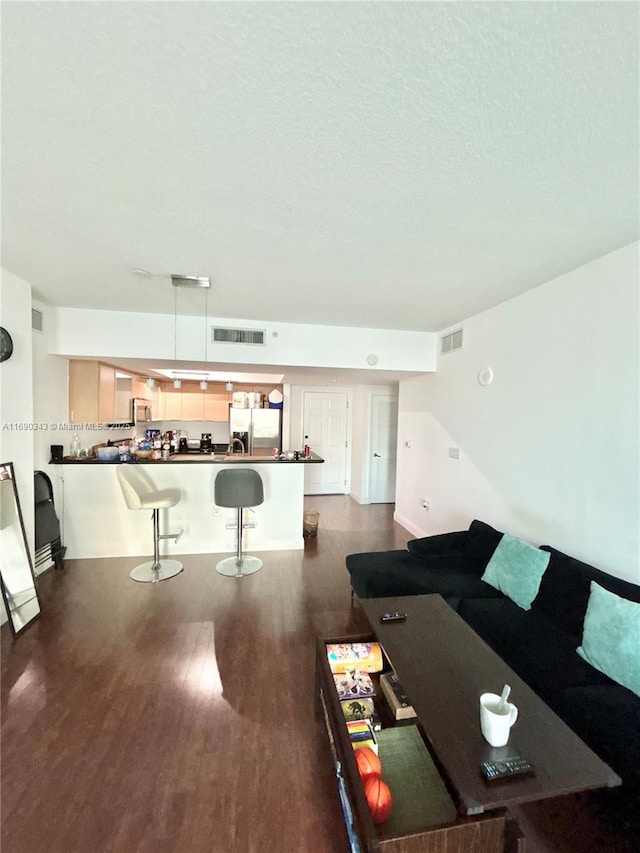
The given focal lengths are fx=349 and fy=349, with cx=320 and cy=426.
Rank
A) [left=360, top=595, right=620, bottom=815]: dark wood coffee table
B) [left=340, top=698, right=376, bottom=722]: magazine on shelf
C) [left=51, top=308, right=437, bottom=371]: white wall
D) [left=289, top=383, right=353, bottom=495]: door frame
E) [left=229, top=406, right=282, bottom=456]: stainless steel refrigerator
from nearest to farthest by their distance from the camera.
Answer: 1. [left=360, top=595, right=620, bottom=815]: dark wood coffee table
2. [left=340, top=698, right=376, bottom=722]: magazine on shelf
3. [left=51, top=308, right=437, bottom=371]: white wall
4. [left=229, top=406, right=282, bottom=456]: stainless steel refrigerator
5. [left=289, top=383, right=353, bottom=495]: door frame

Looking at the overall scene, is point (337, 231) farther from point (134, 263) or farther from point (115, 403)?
point (115, 403)

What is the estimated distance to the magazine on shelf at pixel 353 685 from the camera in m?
1.70

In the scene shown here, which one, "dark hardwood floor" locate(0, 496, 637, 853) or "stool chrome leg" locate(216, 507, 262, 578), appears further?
"stool chrome leg" locate(216, 507, 262, 578)

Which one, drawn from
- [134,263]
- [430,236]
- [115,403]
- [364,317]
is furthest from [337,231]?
[115,403]

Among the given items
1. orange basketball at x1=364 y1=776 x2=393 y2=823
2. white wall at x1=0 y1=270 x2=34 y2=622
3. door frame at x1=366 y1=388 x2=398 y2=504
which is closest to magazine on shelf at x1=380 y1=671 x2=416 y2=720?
orange basketball at x1=364 y1=776 x2=393 y2=823

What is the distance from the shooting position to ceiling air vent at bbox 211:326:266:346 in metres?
3.95

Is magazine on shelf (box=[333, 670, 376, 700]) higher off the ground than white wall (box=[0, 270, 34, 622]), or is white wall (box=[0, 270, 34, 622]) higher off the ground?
white wall (box=[0, 270, 34, 622])

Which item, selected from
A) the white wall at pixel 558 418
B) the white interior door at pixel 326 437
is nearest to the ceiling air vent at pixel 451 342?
the white wall at pixel 558 418

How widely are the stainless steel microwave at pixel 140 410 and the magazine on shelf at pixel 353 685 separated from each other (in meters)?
4.97

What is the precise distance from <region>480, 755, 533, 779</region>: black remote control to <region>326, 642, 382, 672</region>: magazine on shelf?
76cm

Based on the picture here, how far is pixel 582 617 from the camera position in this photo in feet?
6.57

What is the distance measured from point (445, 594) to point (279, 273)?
2.66 m

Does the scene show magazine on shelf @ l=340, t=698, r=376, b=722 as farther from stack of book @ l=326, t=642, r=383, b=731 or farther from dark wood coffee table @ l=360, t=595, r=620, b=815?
dark wood coffee table @ l=360, t=595, r=620, b=815

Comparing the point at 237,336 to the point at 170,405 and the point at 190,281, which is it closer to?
the point at 190,281
